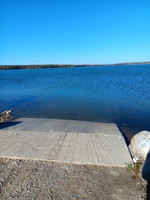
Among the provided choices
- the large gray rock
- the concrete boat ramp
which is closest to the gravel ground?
the concrete boat ramp

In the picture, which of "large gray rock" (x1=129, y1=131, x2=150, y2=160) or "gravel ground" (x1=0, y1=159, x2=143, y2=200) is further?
"large gray rock" (x1=129, y1=131, x2=150, y2=160)

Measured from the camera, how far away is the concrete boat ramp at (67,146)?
3.49 meters

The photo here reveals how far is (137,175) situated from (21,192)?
2500mm

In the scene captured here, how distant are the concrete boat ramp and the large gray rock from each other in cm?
21

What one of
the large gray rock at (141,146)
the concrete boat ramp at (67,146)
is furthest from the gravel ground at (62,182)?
the large gray rock at (141,146)

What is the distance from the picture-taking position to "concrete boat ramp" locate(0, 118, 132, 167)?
3490 mm

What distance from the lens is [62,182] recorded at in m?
2.77

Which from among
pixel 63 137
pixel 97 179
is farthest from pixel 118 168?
pixel 63 137

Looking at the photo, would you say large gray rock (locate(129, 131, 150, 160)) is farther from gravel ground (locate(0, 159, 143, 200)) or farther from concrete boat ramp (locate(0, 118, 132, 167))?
gravel ground (locate(0, 159, 143, 200))

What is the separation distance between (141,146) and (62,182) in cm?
232

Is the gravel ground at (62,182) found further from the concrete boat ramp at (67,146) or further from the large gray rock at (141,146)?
the large gray rock at (141,146)

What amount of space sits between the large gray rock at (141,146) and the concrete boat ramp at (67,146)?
21cm

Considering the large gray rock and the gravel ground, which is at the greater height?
the large gray rock

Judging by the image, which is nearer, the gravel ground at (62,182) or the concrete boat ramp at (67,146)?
the gravel ground at (62,182)
